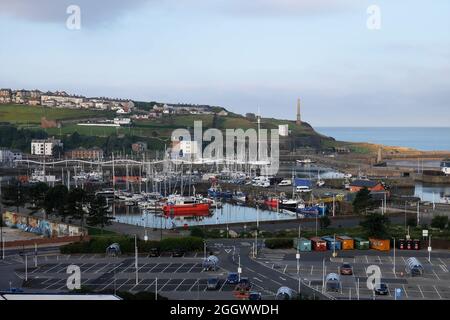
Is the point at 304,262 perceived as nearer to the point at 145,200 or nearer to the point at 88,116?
the point at 145,200

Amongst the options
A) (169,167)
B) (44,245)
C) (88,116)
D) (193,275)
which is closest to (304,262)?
(193,275)

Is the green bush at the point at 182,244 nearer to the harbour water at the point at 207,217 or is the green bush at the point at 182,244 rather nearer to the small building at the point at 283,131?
the harbour water at the point at 207,217

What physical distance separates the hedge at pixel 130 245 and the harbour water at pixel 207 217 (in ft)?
20.7

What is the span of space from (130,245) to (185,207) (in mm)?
8715

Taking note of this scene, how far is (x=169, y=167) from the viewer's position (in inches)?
1130

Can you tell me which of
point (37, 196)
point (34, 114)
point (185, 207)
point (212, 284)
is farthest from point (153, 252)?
point (34, 114)

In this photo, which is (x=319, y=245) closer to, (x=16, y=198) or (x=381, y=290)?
(x=381, y=290)

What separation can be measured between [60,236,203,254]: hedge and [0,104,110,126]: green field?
35.4m

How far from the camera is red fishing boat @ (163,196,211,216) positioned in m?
17.3

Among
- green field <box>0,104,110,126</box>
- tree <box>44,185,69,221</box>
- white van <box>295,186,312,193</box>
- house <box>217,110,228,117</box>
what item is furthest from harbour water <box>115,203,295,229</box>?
house <box>217,110,228,117</box>

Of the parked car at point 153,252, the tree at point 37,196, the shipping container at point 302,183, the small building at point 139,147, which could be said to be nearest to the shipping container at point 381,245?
the parked car at point 153,252

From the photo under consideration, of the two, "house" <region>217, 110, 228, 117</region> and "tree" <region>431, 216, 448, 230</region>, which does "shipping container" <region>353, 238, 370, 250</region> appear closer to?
"tree" <region>431, 216, 448, 230</region>

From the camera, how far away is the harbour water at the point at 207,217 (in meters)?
15.9
